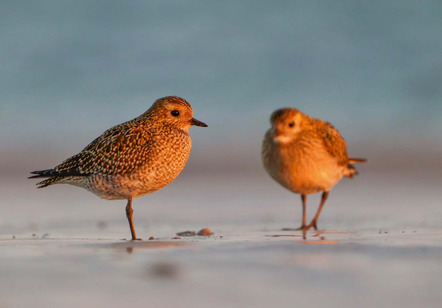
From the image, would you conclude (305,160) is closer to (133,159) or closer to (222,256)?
(133,159)

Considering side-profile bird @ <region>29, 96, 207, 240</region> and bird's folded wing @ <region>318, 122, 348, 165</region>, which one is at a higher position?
bird's folded wing @ <region>318, 122, 348, 165</region>

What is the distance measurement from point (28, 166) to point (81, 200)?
5162mm

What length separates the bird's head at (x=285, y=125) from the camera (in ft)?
27.2

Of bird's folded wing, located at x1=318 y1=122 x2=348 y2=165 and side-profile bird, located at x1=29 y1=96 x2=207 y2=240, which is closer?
side-profile bird, located at x1=29 y1=96 x2=207 y2=240

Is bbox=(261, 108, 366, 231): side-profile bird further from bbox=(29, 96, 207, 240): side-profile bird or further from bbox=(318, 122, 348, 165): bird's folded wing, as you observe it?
bbox=(29, 96, 207, 240): side-profile bird

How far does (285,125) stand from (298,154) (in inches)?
14.5

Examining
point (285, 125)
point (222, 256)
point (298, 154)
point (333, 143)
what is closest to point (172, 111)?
point (285, 125)

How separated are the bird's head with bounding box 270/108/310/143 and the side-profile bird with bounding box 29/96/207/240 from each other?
45.9 inches

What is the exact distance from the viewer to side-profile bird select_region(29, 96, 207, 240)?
727 centimetres

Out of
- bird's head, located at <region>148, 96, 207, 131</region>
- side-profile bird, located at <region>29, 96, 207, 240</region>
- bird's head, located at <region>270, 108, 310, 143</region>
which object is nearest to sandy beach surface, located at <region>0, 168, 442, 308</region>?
side-profile bird, located at <region>29, 96, 207, 240</region>

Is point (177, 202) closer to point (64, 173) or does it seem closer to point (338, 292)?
point (64, 173)

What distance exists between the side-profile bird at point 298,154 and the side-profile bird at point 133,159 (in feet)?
3.86

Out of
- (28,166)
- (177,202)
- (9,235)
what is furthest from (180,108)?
(28,166)

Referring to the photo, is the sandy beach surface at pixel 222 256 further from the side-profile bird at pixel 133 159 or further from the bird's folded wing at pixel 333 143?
the bird's folded wing at pixel 333 143
